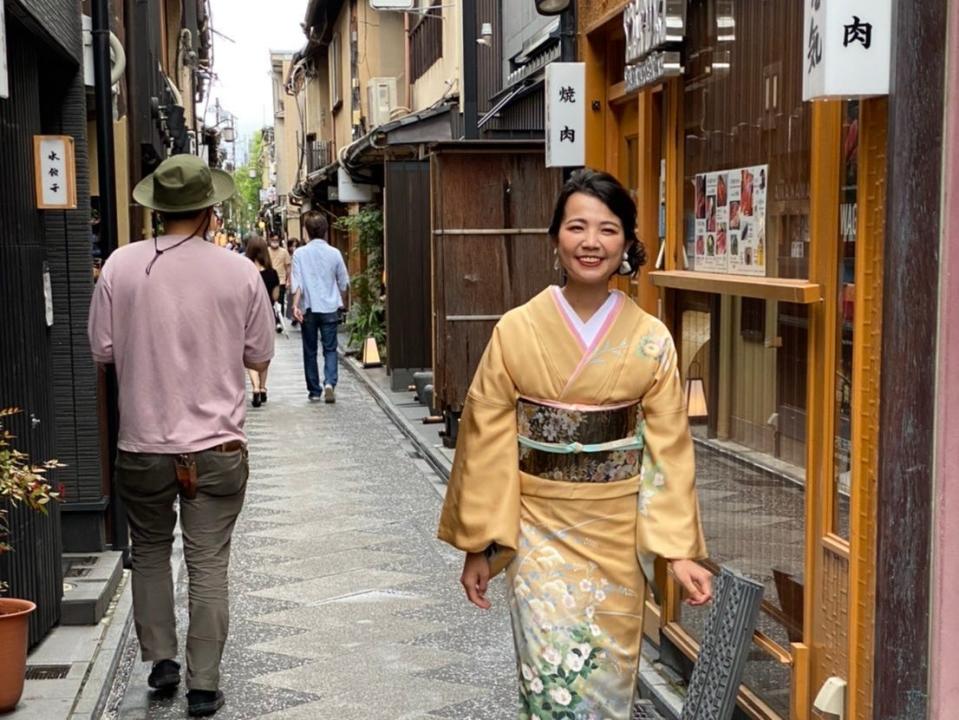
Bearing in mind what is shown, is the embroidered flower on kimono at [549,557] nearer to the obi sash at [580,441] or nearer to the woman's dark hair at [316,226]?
the obi sash at [580,441]

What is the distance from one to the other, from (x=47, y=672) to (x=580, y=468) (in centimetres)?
302

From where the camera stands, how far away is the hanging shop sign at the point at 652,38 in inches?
209

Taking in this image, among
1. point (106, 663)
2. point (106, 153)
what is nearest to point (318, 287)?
point (106, 153)

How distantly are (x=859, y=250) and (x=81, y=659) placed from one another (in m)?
3.85

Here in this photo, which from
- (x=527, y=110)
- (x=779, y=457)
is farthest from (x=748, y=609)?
(x=527, y=110)

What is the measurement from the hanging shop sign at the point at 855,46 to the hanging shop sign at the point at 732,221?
1.19 meters

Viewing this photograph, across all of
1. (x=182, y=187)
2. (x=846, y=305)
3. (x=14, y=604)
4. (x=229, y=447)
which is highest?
(x=182, y=187)

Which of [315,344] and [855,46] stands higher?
[855,46]

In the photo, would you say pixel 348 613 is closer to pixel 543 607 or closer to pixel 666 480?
pixel 543 607

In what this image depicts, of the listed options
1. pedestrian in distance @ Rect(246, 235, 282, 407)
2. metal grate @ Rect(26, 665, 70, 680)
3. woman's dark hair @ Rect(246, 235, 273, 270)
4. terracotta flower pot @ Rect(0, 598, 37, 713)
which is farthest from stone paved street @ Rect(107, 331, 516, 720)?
woman's dark hair @ Rect(246, 235, 273, 270)

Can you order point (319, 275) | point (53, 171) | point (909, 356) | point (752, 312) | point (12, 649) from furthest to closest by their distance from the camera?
1. point (319, 275)
2. point (53, 171)
3. point (12, 649)
4. point (752, 312)
5. point (909, 356)

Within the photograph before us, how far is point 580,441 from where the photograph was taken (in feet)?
12.4

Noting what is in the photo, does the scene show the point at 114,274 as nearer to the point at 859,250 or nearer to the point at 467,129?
the point at 859,250

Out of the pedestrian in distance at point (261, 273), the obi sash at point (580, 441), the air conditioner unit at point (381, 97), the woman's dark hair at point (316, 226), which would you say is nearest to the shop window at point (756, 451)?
the obi sash at point (580, 441)
